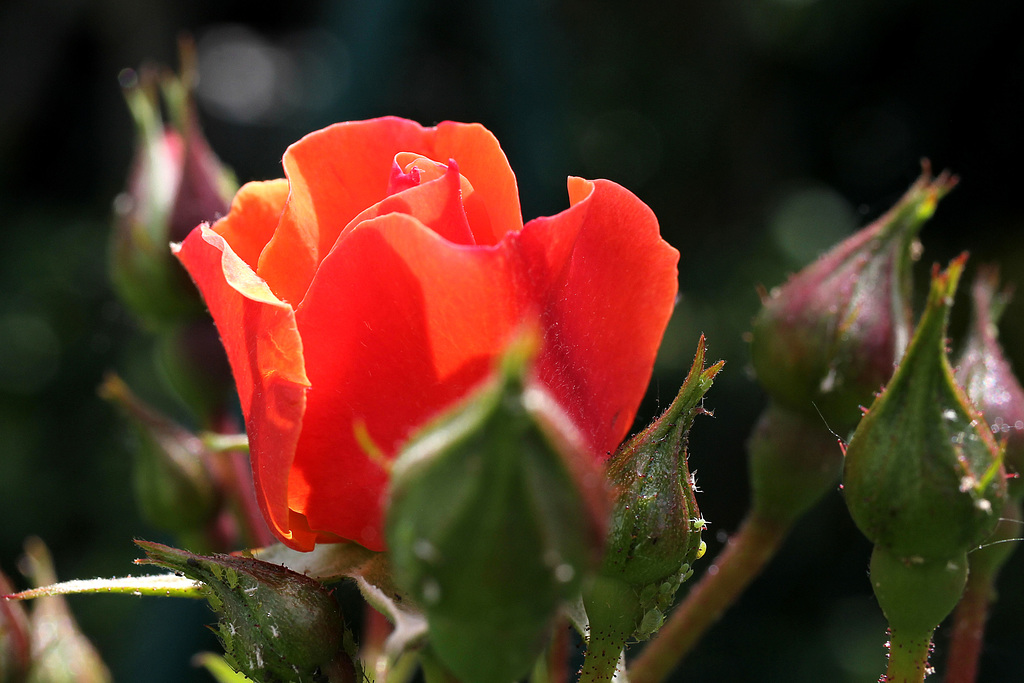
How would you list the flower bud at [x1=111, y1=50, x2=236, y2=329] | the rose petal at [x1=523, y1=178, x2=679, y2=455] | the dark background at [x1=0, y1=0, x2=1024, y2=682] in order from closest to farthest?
1. the rose petal at [x1=523, y1=178, x2=679, y2=455]
2. the flower bud at [x1=111, y1=50, x2=236, y2=329]
3. the dark background at [x1=0, y1=0, x2=1024, y2=682]

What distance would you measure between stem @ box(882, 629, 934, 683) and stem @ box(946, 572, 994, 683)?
107 millimetres

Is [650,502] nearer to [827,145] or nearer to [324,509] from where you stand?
[324,509]

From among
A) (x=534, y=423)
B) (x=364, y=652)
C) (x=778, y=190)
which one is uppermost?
(x=534, y=423)

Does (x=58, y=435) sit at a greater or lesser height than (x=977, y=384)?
lesser

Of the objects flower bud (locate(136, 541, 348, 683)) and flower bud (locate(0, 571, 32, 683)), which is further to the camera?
flower bud (locate(0, 571, 32, 683))

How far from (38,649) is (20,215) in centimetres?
161

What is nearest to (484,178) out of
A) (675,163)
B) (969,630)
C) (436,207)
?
(436,207)

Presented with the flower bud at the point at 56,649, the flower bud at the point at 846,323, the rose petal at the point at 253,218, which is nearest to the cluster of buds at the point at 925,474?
the flower bud at the point at 846,323

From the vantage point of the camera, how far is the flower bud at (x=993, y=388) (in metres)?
0.42

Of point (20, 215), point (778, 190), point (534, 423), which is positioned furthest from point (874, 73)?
point (534, 423)

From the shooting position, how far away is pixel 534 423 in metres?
0.20

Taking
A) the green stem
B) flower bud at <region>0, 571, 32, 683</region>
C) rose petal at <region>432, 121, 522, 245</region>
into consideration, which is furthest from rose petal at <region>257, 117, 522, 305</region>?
flower bud at <region>0, 571, 32, 683</region>

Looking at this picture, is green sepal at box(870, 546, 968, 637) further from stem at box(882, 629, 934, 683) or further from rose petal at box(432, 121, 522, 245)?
rose petal at box(432, 121, 522, 245)

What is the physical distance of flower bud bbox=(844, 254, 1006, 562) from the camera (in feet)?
1.03
